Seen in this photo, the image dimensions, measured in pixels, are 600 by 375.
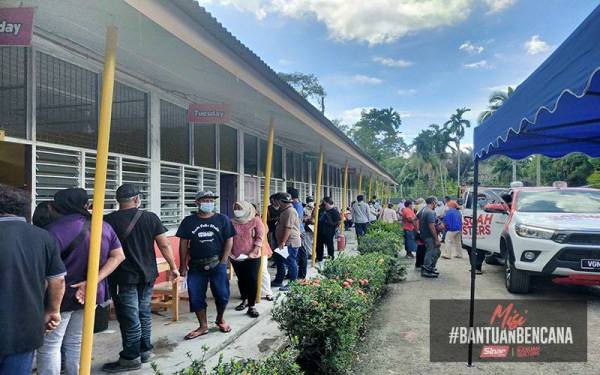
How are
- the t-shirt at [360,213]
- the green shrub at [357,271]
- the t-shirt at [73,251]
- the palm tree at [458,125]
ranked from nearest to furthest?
the t-shirt at [73,251], the green shrub at [357,271], the t-shirt at [360,213], the palm tree at [458,125]

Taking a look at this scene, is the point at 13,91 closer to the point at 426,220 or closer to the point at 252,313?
the point at 252,313

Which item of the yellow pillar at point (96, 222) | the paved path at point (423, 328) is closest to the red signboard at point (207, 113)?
the yellow pillar at point (96, 222)

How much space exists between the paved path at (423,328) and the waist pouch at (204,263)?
1.83 metres

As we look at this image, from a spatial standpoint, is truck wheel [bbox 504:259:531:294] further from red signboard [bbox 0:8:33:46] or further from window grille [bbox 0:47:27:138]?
window grille [bbox 0:47:27:138]

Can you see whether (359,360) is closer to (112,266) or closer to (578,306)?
(112,266)

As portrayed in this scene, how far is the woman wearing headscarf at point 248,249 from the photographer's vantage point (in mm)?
5047

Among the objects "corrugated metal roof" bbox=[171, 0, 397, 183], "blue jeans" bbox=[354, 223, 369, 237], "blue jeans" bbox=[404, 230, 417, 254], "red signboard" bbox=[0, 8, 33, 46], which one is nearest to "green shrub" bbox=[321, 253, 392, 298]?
"corrugated metal roof" bbox=[171, 0, 397, 183]

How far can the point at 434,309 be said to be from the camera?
598 cm

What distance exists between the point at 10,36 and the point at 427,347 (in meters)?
4.73

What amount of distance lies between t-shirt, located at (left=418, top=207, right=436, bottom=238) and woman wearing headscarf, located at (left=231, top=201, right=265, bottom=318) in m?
4.40

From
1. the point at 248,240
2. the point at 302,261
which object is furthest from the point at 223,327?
the point at 302,261

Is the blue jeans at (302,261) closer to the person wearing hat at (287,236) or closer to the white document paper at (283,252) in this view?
the person wearing hat at (287,236)

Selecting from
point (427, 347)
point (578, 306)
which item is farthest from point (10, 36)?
point (578, 306)

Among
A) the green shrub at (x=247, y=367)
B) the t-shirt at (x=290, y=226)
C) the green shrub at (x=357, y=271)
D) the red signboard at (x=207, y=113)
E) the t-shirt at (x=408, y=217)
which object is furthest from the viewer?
the t-shirt at (x=408, y=217)
